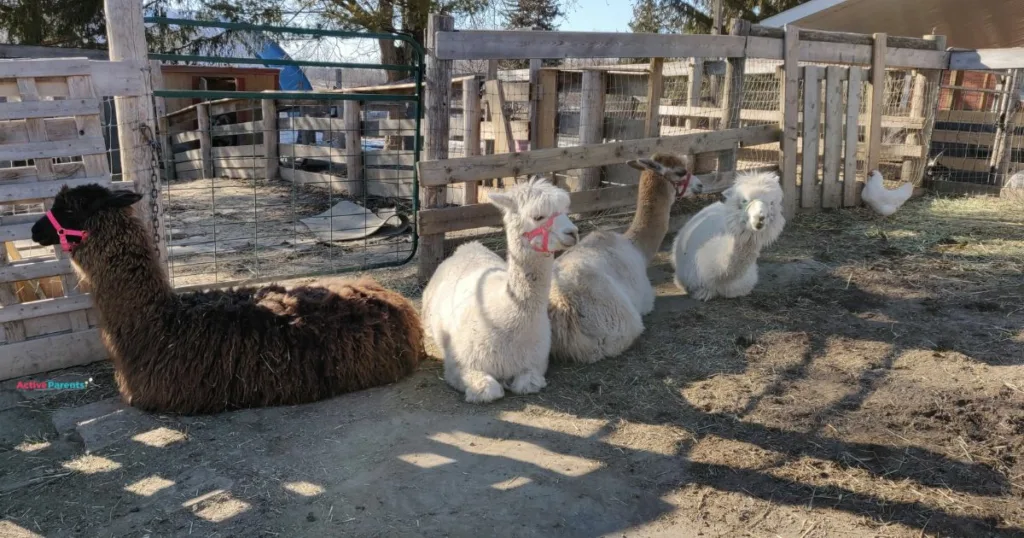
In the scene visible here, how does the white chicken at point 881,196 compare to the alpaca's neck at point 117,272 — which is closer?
the alpaca's neck at point 117,272

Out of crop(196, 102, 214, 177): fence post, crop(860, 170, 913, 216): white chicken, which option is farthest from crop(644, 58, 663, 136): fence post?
crop(196, 102, 214, 177): fence post

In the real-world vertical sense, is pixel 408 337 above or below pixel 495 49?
below

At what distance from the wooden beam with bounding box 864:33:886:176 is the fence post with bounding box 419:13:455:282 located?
21.2 ft

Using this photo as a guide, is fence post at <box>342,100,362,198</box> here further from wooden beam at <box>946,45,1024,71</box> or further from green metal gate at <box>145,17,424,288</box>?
wooden beam at <box>946,45,1024,71</box>

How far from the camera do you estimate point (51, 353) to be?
4.57 meters

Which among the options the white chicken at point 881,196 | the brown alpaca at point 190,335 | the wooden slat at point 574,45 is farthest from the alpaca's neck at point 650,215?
the white chicken at point 881,196

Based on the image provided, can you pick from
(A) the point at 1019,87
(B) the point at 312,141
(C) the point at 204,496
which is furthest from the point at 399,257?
(A) the point at 1019,87

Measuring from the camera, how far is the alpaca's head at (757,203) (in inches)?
219

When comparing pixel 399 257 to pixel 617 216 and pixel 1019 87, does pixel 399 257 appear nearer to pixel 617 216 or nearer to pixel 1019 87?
pixel 617 216

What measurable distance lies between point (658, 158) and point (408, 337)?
10.3ft

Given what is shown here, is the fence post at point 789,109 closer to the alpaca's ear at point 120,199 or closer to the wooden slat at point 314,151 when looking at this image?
the alpaca's ear at point 120,199

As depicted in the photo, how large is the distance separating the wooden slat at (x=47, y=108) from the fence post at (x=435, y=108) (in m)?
2.54

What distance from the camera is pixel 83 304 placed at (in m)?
4.63

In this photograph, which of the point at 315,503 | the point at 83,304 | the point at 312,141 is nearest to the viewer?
the point at 315,503
